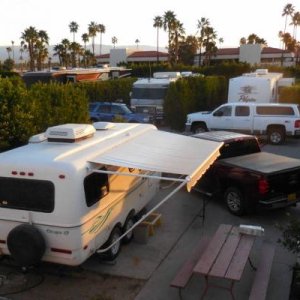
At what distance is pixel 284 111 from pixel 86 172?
14784mm

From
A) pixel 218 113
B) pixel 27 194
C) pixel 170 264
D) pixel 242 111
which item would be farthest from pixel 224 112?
pixel 27 194

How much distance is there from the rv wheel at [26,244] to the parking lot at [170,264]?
618 mm

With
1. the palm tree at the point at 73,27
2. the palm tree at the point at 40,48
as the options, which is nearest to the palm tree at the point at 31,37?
the palm tree at the point at 40,48

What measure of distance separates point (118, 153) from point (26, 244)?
2.04 metres

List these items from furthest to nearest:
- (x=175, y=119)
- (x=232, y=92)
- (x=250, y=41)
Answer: (x=250, y=41), (x=232, y=92), (x=175, y=119)

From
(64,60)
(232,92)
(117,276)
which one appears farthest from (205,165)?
(64,60)

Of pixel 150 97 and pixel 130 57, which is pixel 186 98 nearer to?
pixel 150 97

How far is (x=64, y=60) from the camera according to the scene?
83.9 meters

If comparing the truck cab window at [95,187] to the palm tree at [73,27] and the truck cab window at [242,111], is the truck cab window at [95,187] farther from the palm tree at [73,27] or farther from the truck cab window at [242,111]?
the palm tree at [73,27]

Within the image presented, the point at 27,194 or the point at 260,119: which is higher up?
the point at 27,194

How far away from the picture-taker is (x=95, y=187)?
6.80 meters

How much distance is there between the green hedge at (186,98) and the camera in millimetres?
23172

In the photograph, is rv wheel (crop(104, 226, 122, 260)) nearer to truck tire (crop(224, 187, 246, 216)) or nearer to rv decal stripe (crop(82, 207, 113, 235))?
rv decal stripe (crop(82, 207, 113, 235))

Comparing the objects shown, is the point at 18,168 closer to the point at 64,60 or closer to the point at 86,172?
the point at 86,172
